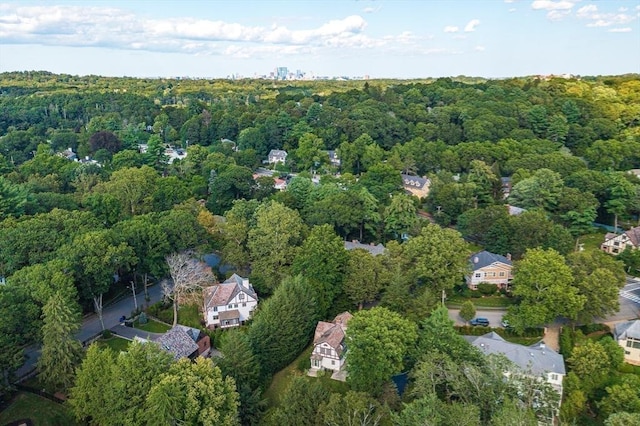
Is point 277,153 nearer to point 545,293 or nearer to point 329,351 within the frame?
point 329,351

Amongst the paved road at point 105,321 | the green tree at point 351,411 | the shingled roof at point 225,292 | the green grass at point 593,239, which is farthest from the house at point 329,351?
the green grass at point 593,239

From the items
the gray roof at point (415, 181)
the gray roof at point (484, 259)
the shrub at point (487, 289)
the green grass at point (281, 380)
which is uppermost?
the gray roof at point (415, 181)

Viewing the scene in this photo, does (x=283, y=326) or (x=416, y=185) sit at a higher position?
(x=416, y=185)

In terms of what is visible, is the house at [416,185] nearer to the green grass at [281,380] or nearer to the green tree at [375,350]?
the green grass at [281,380]

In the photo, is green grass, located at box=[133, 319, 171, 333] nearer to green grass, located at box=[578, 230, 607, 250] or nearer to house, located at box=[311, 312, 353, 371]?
house, located at box=[311, 312, 353, 371]

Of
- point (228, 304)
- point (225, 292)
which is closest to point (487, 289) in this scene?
point (228, 304)
